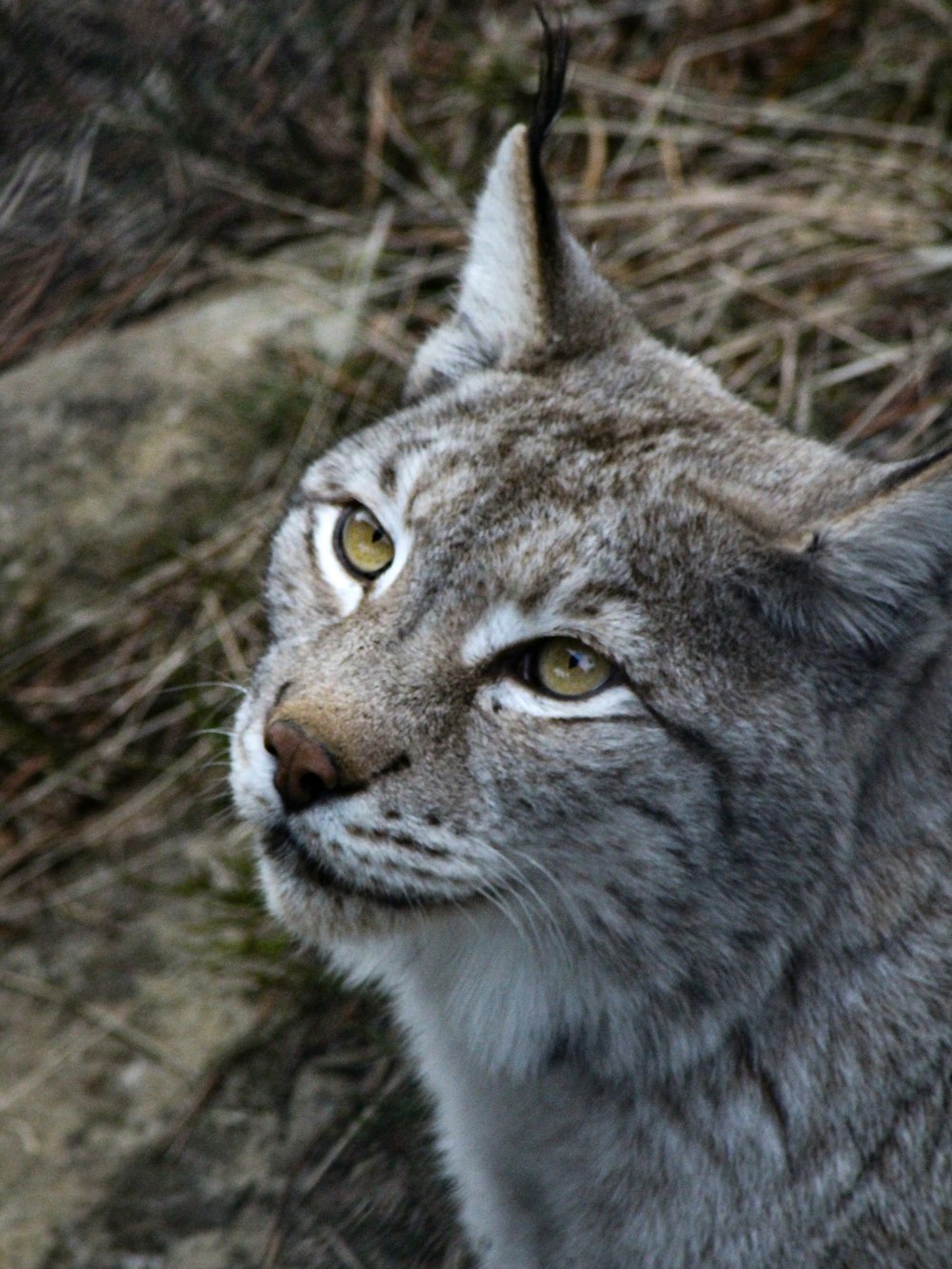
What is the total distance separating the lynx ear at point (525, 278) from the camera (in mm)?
3299

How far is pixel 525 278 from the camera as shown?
3359 millimetres

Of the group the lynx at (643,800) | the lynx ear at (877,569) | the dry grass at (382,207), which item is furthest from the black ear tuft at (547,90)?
the dry grass at (382,207)

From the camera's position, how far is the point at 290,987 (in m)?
4.45

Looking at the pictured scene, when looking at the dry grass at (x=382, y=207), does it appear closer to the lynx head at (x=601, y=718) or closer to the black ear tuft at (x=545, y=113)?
the black ear tuft at (x=545, y=113)

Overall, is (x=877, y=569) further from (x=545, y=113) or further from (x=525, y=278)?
(x=545, y=113)

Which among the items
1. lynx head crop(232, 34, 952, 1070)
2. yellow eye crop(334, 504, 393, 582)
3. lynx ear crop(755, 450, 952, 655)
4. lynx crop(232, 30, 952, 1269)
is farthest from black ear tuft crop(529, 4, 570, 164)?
lynx ear crop(755, 450, 952, 655)

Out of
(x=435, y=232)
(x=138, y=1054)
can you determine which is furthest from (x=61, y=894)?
(x=435, y=232)

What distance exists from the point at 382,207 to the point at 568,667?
3.96 metres

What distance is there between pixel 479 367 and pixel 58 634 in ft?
8.15

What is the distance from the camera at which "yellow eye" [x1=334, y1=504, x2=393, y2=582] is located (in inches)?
120

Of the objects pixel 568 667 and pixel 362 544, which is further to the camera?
pixel 362 544

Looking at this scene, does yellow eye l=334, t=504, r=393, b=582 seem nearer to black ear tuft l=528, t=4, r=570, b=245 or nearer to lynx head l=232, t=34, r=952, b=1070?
lynx head l=232, t=34, r=952, b=1070

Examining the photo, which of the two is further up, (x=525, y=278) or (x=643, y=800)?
(x=525, y=278)

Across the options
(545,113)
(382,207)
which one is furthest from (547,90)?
(382,207)
